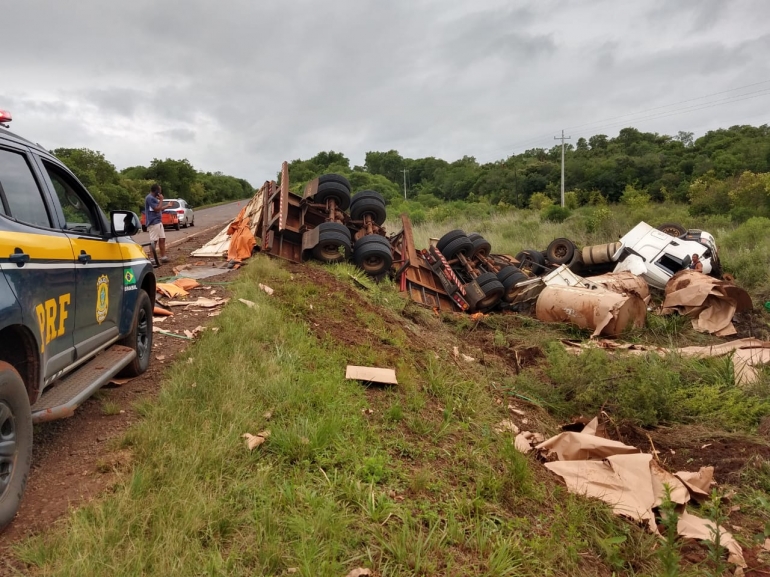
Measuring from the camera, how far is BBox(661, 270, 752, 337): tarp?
9102 mm

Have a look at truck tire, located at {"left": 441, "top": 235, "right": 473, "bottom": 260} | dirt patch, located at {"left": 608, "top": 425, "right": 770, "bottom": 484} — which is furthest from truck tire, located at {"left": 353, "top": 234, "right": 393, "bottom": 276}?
dirt patch, located at {"left": 608, "top": 425, "right": 770, "bottom": 484}

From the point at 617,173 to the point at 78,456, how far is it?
51.4m

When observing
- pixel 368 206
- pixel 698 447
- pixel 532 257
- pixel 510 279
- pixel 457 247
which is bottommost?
pixel 698 447

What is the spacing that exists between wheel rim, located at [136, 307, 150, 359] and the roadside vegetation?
0.39 metres

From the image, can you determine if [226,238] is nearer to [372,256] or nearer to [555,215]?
[372,256]

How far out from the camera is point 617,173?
47000 millimetres

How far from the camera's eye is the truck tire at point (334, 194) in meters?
11.6

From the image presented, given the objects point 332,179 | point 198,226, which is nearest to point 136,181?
point 198,226

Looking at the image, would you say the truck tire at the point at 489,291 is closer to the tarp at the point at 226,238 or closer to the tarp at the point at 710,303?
the tarp at the point at 710,303

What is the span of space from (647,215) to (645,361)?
18.5 m

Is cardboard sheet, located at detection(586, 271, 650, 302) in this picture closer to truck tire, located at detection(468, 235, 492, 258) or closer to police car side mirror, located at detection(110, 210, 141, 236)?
truck tire, located at detection(468, 235, 492, 258)

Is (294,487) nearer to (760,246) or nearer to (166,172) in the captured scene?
(760,246)

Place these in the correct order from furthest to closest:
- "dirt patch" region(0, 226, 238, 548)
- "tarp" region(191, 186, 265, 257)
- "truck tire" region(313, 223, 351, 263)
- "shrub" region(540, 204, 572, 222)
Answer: "shrub" region(540, 204, 572, 222)
"tarp" region(191, 186, 265, 257)
"truck tire" region(313, 223, 351, 263)
"dirt patch" region(0, 226, 238, 548)

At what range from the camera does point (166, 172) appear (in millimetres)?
48312
